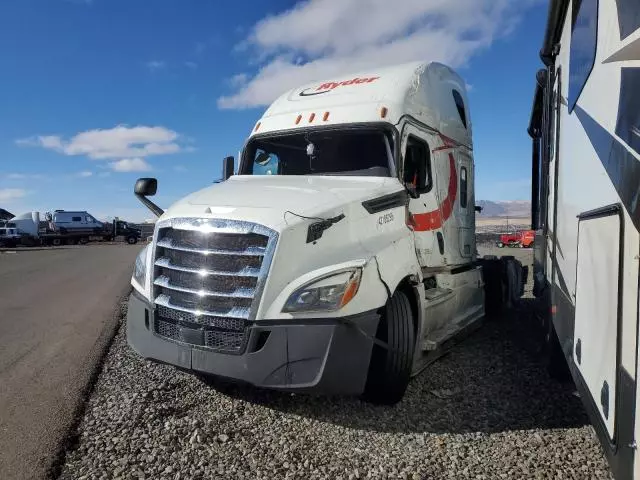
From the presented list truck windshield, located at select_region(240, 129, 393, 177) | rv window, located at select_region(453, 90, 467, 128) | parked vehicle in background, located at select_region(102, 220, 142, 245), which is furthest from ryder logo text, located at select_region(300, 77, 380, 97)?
parked vehicle in background, located at select_region(102, 220, 142, 245)

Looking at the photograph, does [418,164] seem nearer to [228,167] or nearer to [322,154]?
[322,154]

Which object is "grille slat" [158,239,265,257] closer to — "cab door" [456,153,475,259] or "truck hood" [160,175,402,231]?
"truck hood" [160,175,402,231]

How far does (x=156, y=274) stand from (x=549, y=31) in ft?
14.7

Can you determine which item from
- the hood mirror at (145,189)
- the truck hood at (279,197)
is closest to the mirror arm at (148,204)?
the hood mirror at (145,189)

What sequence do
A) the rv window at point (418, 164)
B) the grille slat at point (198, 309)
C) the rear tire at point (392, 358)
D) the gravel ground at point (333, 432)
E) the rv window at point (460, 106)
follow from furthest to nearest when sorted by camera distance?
the rv window at point (460, 106) < the rv window at point (418, 164) < the rear tire at point (392, 358) < the grille slat at point (198, 309) < the gravel ground at point (333, 432)

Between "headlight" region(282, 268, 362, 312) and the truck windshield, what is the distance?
Result: 5.50 ft

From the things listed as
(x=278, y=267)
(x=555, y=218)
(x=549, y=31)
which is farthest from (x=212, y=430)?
(x=549, y=31)

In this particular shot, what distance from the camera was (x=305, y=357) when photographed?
3602 millimetres

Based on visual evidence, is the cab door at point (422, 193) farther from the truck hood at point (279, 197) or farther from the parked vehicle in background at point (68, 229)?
the parked vehicle in background at point (68, 229)

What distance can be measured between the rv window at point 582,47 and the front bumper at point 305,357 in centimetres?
219

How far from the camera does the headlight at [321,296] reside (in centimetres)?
365

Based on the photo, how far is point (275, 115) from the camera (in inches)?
231

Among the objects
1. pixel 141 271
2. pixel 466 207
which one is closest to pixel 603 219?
pixel 141 271

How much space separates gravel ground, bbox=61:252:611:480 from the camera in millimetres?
3311
